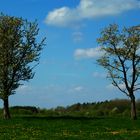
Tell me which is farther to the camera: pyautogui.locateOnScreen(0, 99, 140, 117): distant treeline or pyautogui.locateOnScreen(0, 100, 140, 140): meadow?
pyautogui.locateOnScreen(0, 99, 140, 117): distant treeline

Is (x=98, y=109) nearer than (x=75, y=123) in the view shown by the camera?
No

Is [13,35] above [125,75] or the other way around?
above

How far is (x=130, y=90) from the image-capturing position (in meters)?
71.6

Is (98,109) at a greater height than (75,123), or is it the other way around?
(98,109)

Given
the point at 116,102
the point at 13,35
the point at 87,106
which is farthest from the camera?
the point at 87,106

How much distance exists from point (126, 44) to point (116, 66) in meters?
3.23

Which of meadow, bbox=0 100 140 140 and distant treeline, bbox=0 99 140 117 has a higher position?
distant treeline, bbox=0 99 140 117

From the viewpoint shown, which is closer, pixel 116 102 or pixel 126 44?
A: pixel 126 44

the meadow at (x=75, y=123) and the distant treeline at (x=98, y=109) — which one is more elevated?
the distant treeline at (x=98, y=109)

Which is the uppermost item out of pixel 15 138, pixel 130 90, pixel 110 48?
pixel 110 48

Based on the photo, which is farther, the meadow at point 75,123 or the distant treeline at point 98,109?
the distant treeline at point 98,109

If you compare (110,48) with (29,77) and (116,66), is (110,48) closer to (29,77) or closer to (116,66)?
(116,66)

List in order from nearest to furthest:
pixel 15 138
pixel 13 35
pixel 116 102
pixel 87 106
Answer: pixel 15 138, pixel 13 35, pixel 116 102, pixel 87 106

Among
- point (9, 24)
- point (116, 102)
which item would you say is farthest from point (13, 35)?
point (116, 102)
